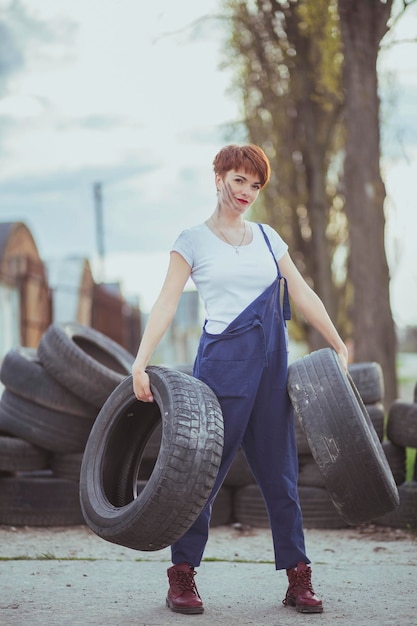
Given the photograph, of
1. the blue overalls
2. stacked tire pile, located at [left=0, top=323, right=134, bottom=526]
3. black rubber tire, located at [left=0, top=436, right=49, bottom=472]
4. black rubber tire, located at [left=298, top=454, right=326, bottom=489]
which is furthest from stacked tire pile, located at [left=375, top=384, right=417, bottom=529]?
black rubber tire, located at [left=0, top=436, right=49, bottom=472]

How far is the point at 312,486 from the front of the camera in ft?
19.2

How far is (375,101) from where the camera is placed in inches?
401

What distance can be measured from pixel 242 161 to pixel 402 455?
3.13 m

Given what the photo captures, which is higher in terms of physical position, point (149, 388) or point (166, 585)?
point (149, 388)

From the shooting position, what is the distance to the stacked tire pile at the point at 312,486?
5.78 meters

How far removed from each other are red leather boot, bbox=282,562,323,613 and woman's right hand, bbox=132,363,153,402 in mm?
967

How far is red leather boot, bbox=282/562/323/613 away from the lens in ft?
11.8

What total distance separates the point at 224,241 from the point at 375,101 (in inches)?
282

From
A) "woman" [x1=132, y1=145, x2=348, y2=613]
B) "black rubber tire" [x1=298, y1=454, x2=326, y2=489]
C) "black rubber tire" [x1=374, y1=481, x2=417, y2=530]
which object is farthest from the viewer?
"black rubber tire" [x1=298, y1=454, x2=326, y2=489]

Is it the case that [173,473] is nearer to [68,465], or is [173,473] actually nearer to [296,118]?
[68,465]

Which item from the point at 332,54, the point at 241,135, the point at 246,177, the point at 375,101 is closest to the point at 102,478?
the point at 246,177

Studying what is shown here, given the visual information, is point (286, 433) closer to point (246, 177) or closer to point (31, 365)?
point (246, 177)

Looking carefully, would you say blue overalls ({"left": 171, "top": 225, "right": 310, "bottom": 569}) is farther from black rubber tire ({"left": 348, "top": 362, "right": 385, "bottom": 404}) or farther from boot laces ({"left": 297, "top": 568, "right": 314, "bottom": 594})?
black rubber tire ({"left": 348, "top": 362, "right": 385, "bottom": 404})

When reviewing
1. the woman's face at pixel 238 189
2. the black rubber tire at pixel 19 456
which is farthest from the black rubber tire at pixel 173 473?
the black rubber tire at pixel 19 456
